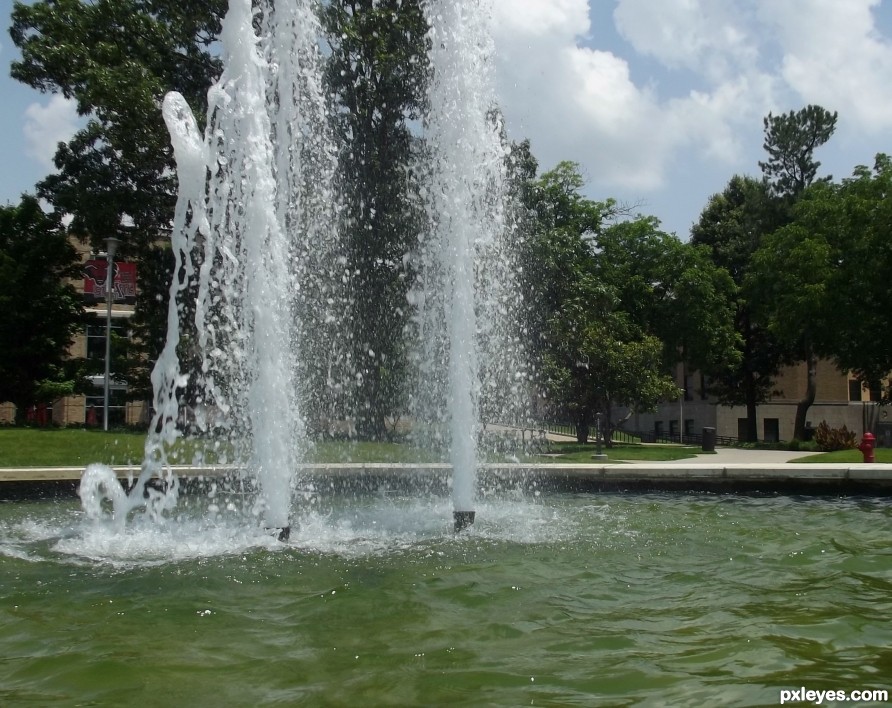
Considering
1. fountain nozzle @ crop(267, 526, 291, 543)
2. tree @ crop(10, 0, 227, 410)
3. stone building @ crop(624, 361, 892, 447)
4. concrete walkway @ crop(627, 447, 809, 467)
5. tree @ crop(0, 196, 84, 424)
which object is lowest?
fountain nozzle @ crop(267, 526, 291, 543)

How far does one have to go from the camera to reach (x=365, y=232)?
23.4 meters

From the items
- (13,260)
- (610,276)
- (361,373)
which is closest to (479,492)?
(361,373)

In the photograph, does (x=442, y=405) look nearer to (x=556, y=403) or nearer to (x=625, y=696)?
(x=625, y=696)

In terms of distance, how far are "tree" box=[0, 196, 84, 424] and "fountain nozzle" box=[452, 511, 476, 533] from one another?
71.6 feet

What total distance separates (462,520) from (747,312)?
38.6 meters

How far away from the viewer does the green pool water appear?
4676 mm

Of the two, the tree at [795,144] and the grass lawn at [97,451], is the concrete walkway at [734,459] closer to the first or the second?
the grass lawn at [97,451]

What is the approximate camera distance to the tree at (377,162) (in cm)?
2341

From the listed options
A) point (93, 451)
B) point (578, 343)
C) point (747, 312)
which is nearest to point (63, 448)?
point (93, 451)

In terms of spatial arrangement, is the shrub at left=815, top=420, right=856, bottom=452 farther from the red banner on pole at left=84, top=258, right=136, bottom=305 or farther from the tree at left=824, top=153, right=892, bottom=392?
the red banner on pole at left=84, top=258, right=136, bottom=305

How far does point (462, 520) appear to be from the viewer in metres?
9.57

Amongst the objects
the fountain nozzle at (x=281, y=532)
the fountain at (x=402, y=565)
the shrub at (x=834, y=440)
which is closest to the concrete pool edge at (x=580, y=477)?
the fountain at (x=402, y=565)

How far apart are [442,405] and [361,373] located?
932cm

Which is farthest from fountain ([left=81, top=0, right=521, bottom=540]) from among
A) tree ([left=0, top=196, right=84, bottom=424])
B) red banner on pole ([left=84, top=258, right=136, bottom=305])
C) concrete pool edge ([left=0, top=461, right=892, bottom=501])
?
tree ([left=0, top=196, right=84, bottom=424])
